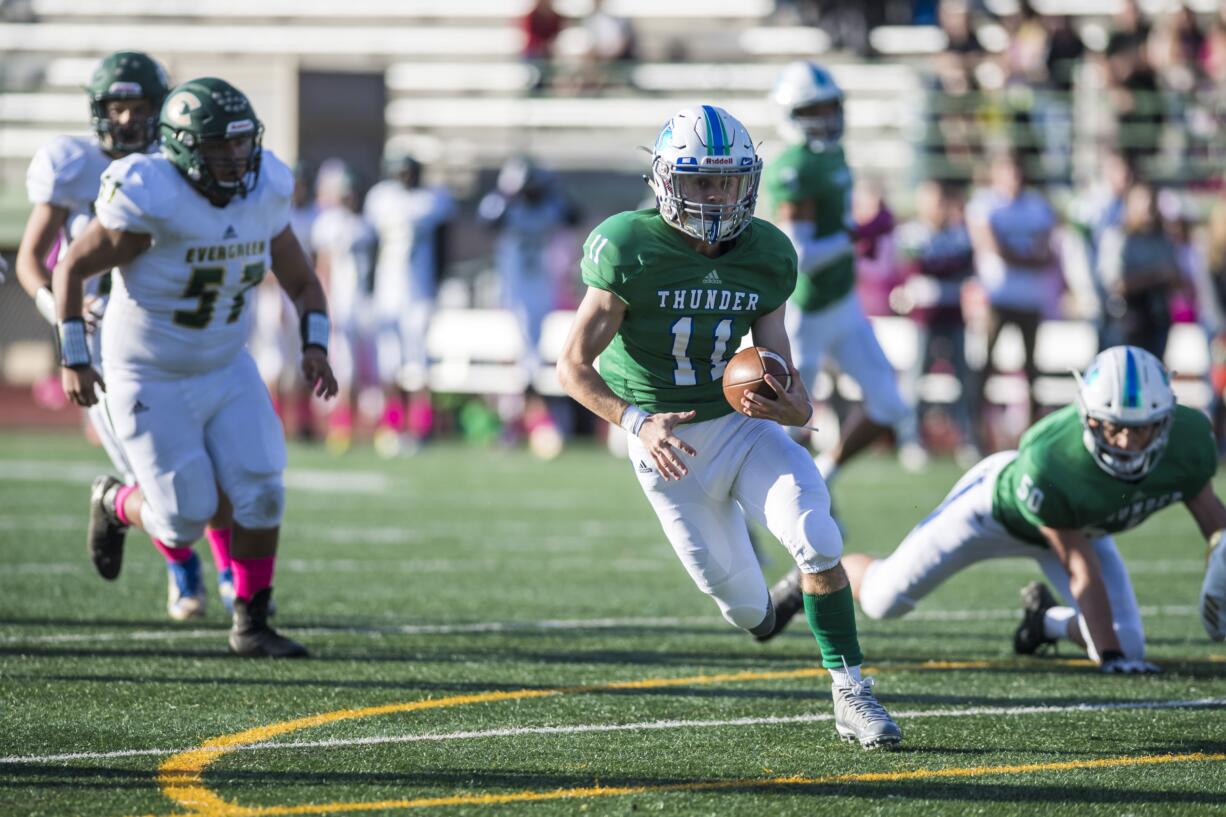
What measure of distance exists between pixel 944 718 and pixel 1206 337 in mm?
9734

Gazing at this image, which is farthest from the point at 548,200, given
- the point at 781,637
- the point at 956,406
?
the point at 781,637

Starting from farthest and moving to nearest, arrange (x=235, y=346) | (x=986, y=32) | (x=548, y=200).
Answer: (x=986, y=32) < (x=548, y=200) < (x=235, y=346)

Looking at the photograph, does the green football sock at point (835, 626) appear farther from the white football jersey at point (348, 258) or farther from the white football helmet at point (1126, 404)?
the white football jersey at point (348, 258)

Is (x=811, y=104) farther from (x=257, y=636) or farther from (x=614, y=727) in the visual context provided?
(x=614, y=727)

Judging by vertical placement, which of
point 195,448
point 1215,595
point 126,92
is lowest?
point 1215,595

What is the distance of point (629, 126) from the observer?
1950 centimetres

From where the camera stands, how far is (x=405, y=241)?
47.0 feet

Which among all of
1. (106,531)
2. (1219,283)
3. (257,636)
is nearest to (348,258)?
(1219,283)

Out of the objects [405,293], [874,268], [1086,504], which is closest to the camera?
[1086,504]

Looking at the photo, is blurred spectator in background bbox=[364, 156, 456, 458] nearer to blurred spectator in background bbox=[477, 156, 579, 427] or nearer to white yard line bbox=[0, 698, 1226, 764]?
blurred spectator in background bbox=[477, 156, 579, 427]

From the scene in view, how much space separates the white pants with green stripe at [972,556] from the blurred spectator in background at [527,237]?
28.7 ft

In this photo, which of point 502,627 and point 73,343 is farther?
point 502,627

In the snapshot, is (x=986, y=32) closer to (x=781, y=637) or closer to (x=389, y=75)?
(x=389, y=75)

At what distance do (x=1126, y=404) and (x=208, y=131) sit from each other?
9.27ft
